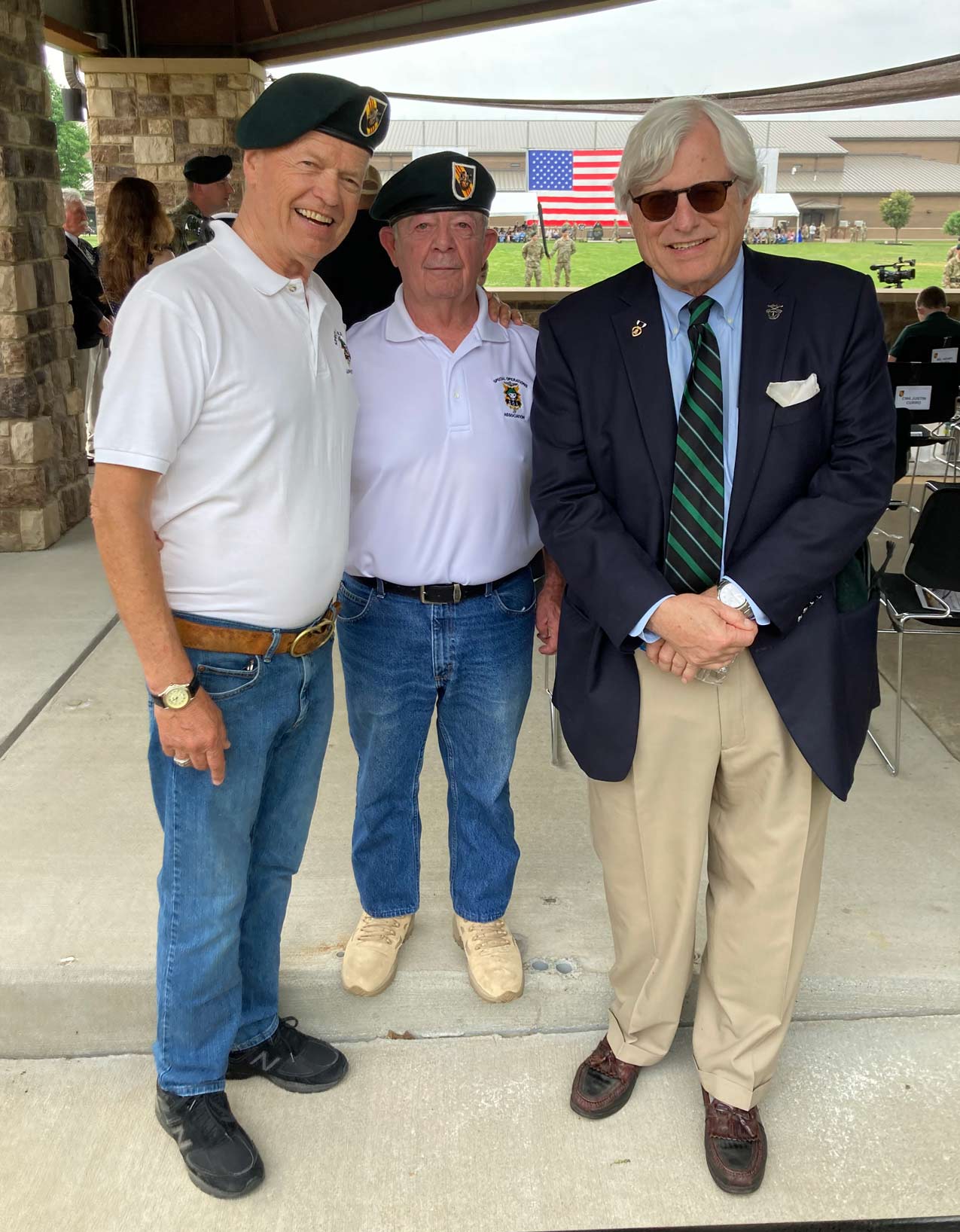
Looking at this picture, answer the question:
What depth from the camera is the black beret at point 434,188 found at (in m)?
2.01

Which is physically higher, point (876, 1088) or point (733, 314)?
point (733, 314)

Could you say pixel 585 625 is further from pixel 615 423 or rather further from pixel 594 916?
pixel 594 916

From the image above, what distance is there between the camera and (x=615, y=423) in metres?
1.86

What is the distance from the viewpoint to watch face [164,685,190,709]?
5.55 ft

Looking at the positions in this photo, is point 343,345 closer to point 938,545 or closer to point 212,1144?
point 212,1144

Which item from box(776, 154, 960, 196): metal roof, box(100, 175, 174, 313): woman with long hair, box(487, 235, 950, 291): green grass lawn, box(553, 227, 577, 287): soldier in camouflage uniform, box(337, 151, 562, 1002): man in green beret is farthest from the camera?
box(776, 154, 960, 196): metal roof

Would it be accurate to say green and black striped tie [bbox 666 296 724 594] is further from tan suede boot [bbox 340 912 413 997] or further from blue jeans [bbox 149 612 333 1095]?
tan suede boot [bbox 340 912 413 997]

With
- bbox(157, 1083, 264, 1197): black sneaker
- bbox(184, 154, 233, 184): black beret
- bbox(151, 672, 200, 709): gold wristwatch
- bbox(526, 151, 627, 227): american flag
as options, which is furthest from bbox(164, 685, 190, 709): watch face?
bbox(526, 151, 627, 227): american flag

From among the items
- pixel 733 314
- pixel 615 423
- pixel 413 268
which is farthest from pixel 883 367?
pixel 413 268

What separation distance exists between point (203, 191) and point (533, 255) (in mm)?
18629

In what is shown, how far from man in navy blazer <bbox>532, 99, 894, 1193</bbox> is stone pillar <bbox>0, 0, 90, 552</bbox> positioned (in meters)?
4.26

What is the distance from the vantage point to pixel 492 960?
2379 mm

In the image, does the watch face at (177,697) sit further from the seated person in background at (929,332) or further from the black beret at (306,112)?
the seated person in background at (929,332)

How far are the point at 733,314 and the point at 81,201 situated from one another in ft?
26.9
